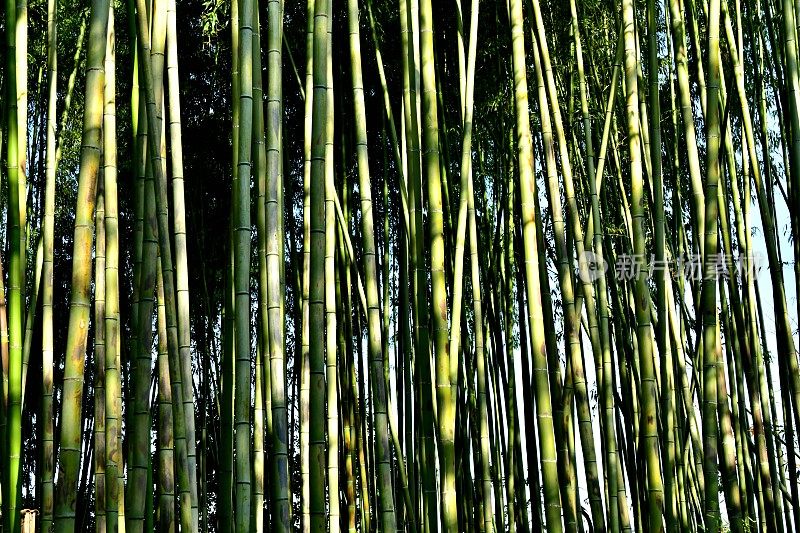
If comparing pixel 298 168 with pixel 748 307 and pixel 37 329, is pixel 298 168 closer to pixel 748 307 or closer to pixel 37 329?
pixel 37 329

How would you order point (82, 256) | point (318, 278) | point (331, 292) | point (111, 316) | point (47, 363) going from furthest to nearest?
point (331, 292) → point (47, 363) → point (111, 316) → point (318, 278) → point (82, 256)

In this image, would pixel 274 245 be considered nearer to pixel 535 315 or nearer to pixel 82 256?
pixel 82 256

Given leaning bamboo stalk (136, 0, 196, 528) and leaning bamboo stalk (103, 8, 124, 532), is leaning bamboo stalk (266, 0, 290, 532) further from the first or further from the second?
leaning bamboo stalk (103, 8, 124, 532)

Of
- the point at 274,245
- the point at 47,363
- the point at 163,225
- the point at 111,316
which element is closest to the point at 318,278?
the point at 274,245

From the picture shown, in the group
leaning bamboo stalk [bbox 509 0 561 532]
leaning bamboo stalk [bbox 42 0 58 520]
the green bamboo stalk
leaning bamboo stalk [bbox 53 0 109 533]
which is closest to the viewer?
leaning bamboo stalk [bbox 53 0 109 533]

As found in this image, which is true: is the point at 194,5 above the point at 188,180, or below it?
above

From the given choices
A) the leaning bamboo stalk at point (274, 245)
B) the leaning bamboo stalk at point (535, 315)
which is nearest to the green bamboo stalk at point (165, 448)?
the leaning bamboo stalk at point (274, 245)

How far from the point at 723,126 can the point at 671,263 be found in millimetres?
1399

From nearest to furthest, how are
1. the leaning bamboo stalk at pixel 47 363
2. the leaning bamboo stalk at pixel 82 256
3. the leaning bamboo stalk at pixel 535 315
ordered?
1. the leaning bamboo stalk at pixel 82 256
2. the leaning bamboo stalk at pixel 535 315
3. the leaning bamboo stalk at pixel 47 363

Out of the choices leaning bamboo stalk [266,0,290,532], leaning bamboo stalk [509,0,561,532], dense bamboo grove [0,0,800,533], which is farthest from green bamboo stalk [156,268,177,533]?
leaning bamboo stalk [509,0,561,532]

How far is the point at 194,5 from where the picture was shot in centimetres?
450

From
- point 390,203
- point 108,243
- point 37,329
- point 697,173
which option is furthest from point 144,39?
point 37,329

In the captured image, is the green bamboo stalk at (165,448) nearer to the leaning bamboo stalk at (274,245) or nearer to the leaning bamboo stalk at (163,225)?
the leaning bamboo stalk at (163,225)

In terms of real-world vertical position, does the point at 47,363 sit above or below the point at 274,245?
below
